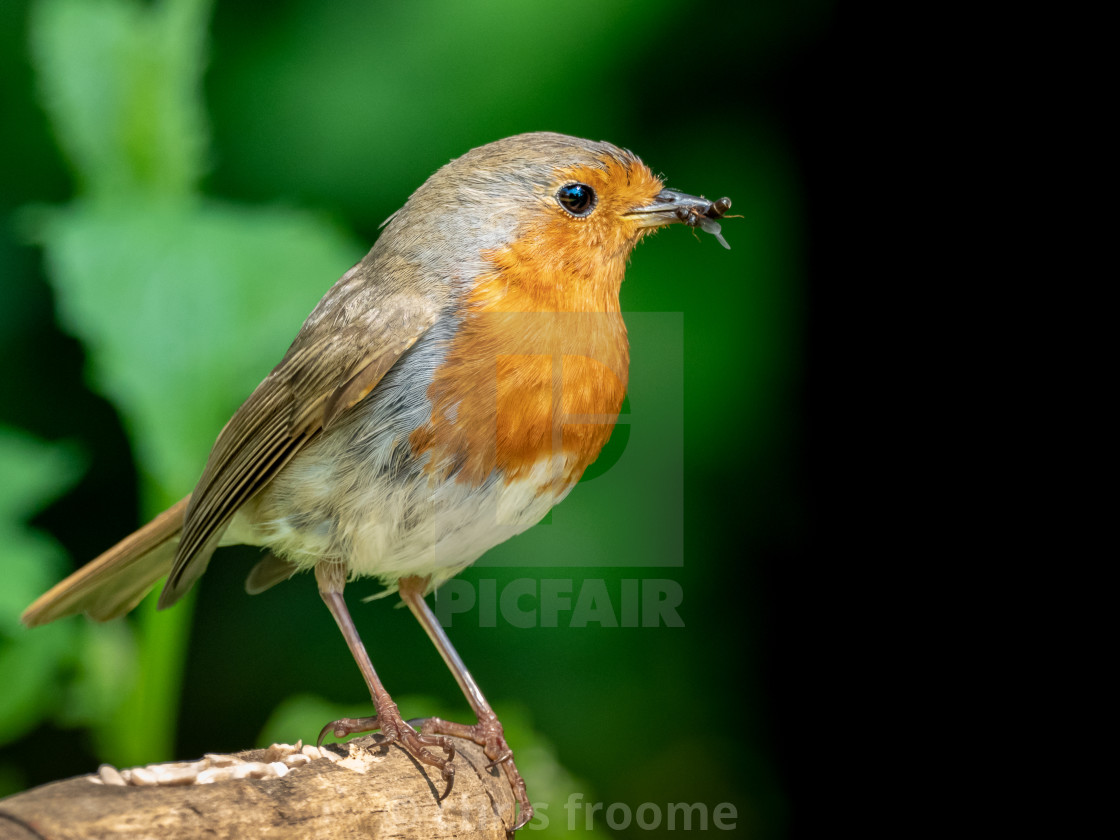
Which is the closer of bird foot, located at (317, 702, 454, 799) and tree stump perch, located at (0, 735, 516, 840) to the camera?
tree stump perch, located at (0, 735, 516, 840)

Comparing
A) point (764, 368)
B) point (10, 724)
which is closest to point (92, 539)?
point (10, 724)

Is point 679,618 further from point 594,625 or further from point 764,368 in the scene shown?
point 764,368

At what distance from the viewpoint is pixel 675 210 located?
2568mm

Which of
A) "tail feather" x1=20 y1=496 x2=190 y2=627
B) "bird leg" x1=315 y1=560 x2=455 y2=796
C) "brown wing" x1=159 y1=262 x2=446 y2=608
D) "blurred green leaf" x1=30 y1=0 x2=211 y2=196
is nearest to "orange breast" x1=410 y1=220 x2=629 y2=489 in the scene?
"brown wing" x1=159 y1=262 x2=446 y2=608

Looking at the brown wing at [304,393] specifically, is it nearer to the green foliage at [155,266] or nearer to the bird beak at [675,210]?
the green foliage at [155,266]

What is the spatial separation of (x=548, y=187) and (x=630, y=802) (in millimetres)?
1896

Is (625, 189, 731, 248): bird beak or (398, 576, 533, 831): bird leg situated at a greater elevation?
(625, 189, 731, 248): bird beak

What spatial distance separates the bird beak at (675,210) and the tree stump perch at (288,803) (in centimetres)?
127

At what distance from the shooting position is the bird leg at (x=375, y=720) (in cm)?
226

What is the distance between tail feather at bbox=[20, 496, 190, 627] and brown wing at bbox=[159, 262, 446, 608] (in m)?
0.20

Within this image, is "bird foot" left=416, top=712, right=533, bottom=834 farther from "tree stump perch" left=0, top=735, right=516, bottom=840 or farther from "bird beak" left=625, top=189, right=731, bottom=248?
"bird beak" left=625, top=189, right=731, bottom=248

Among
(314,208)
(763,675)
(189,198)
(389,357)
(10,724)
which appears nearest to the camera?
(389,357)

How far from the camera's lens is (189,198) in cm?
289

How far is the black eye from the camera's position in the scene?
8.09ft
